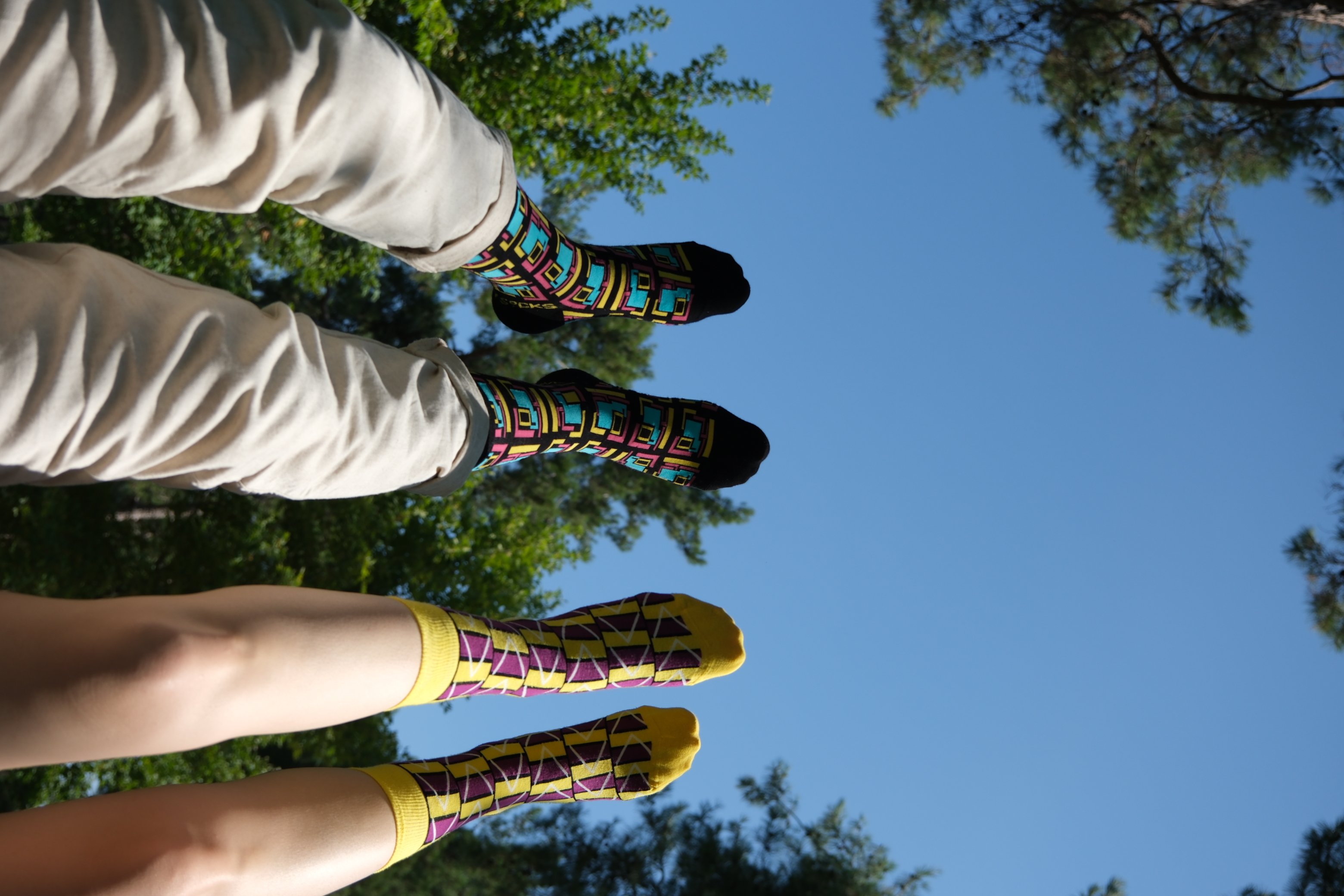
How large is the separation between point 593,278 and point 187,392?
959 mm

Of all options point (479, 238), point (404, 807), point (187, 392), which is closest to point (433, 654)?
point (404, 807)

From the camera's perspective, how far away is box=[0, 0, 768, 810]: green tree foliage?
434cm

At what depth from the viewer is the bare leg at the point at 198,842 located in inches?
44.9

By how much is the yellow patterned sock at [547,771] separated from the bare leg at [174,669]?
1.25ft

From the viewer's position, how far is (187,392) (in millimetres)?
1180

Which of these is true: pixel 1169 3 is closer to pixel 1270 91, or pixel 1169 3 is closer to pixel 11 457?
pixel 1270 91

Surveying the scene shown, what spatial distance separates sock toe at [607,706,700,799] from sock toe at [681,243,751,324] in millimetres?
941

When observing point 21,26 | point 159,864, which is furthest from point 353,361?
point 159,864

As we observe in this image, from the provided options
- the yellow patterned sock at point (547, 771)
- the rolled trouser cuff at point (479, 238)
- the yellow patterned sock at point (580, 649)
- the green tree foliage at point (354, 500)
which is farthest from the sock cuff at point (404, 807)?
the green tree foliage at point (354, 500)

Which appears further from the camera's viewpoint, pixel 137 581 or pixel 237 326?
pixel 137 581

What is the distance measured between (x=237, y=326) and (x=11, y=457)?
1.00 feet

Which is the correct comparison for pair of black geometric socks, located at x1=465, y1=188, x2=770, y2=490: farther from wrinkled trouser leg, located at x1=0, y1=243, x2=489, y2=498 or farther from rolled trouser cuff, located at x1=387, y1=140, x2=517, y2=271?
wrinkled trouser leg, located at x1=0, y1=243, x2=489, y2=498

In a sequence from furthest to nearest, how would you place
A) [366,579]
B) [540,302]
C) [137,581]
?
[366,579] < [137,581] < [540,302]

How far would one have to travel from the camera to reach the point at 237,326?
126 cm
